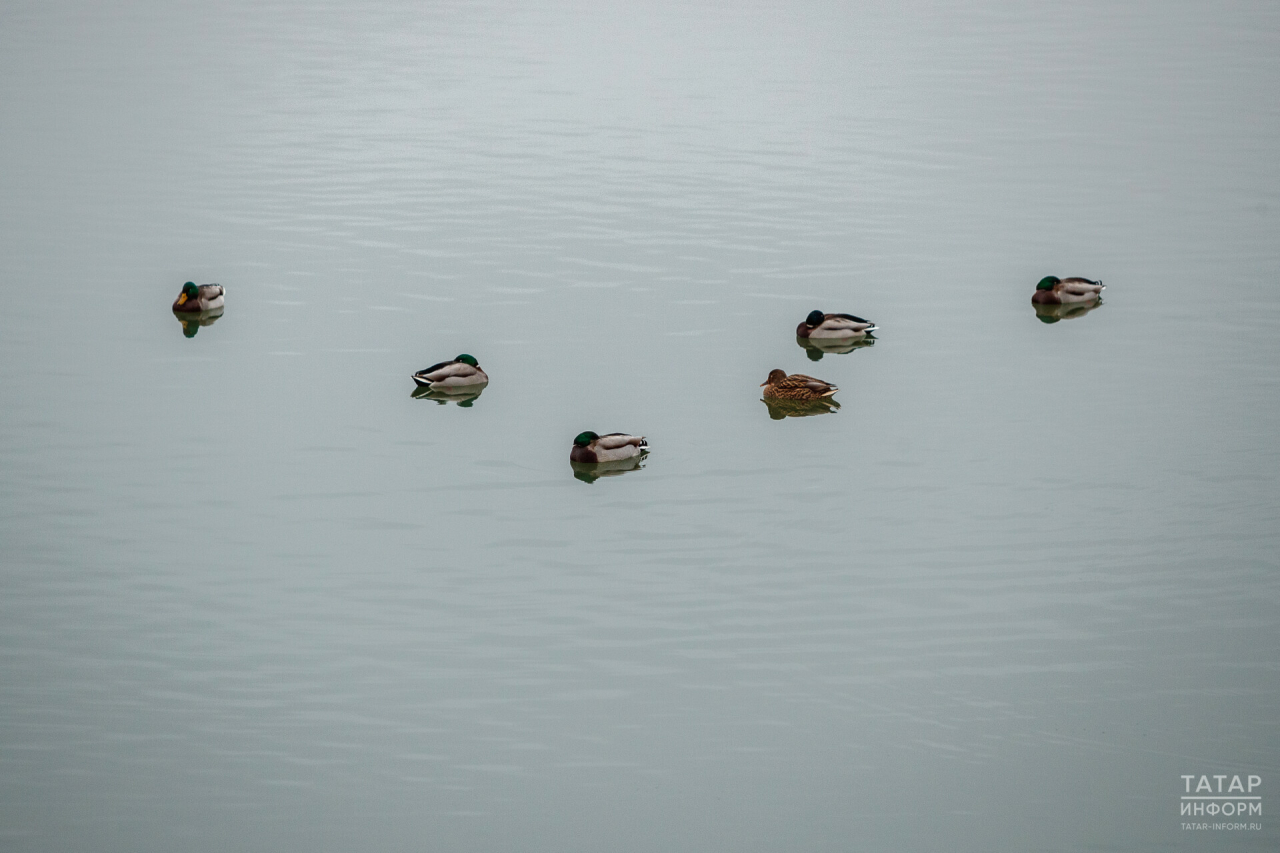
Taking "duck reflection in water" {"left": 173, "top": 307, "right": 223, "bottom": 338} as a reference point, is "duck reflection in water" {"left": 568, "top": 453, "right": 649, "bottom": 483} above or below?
below

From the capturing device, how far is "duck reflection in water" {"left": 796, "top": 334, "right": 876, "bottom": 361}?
20531 mm

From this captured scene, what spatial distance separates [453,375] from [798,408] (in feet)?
13.0

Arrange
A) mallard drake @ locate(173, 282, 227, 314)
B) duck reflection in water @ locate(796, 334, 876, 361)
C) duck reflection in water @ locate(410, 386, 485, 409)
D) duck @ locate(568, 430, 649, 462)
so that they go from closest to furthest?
duck @ locate(568, 430, 649, 462) < duck reflection in water @ locate(410, 386, 485, 409) < duck reflection in water @ locate(796, 334, 876, 361) < mallard drake @ locate(173, 282, 227, 314)

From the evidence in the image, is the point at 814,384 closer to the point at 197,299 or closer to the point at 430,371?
the point at 430,371

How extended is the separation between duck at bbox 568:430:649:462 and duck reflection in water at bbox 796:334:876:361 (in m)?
4.59

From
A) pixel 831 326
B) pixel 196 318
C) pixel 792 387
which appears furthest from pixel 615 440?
pixel 196 318

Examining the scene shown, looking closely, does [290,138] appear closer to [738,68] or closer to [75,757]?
[738,68]

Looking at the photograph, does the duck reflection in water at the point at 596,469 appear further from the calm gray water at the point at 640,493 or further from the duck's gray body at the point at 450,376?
the duck's gray body at the point at 450,376

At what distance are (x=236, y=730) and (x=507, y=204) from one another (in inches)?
681

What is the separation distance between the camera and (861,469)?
16375mm

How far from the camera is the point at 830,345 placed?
20688mm

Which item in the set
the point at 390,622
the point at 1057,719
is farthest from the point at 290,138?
the point at 1057,719

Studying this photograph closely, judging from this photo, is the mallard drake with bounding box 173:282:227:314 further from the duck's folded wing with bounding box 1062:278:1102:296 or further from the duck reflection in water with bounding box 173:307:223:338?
the duck's folded wing with bounding box 1062:278:1102:296

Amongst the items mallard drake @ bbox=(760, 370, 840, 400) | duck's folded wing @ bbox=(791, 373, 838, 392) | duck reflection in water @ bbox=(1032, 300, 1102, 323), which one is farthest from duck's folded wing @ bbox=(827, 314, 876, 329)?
duck reflection in water @ bbox=(1032, 300, 1102, 323)
